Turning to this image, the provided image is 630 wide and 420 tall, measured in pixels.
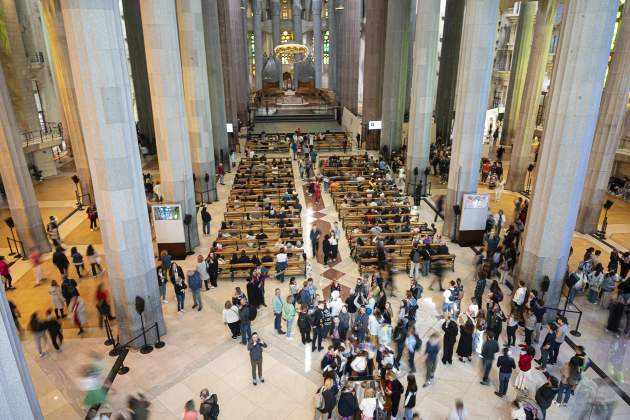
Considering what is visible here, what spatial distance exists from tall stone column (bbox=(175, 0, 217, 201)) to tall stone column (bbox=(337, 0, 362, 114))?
22.9 meters

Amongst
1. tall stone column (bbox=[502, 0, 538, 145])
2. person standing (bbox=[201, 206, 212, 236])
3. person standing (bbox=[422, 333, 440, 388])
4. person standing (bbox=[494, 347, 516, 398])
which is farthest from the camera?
tall stone column (bbox=[502, 0, 538, 145])

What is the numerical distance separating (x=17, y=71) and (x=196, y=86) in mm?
13012

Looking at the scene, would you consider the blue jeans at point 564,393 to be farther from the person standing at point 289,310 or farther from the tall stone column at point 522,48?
the tall stone column at point 522,48

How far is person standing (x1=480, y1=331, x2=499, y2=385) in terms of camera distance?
8.53 metres

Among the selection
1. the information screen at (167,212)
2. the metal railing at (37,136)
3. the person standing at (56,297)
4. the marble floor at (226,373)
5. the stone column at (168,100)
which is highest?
the stone column at (168,100)

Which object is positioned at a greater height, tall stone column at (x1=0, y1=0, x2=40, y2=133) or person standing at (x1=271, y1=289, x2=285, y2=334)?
tall stone column at (x1=0, y1=0, x2=40, y2=133)

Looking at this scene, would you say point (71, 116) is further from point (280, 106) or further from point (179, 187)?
point (280, 106)

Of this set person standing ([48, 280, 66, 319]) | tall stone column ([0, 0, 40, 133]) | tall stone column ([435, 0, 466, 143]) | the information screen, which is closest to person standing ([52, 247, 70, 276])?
person standing ([48, 280, 66, 319])

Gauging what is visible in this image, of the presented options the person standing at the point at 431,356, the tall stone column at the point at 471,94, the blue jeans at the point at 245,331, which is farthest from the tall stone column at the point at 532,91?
the blue jeans at the point at 245,331

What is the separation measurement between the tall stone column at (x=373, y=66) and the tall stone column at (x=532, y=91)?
38.7ft

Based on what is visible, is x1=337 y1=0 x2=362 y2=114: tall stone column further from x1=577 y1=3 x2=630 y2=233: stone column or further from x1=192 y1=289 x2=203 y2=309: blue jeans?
x1=192 y1=289 x2=203 y2=309: blue jeans

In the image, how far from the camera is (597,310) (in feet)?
39.2

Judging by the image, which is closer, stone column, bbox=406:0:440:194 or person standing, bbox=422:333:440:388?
person standing, bbox=422:333:440:388

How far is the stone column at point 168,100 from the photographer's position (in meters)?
13.2
